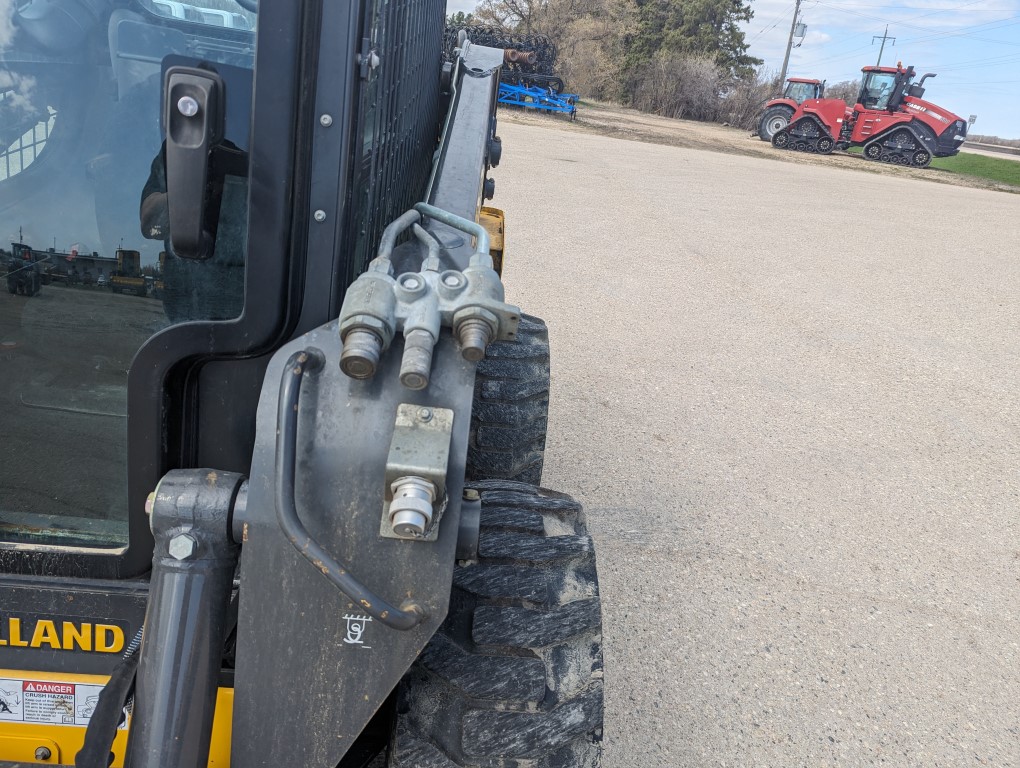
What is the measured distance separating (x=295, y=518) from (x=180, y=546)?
244 mm

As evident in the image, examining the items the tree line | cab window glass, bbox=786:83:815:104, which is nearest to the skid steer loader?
cab window glass, bbox=786:83:815:104

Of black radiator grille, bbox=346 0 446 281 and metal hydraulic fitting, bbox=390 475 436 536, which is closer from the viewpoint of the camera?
metal hydraulic fitting, bbox=390 475 436 536

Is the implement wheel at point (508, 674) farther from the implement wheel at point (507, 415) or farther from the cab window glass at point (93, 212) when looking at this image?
the implement wheel at point (507, 415)

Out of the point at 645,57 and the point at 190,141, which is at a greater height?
the point at 645,57

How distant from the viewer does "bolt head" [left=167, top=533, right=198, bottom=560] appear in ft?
4.30

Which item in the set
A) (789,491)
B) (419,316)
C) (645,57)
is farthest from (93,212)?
(645,57)

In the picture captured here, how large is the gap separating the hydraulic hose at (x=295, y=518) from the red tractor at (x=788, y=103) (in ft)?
83.4

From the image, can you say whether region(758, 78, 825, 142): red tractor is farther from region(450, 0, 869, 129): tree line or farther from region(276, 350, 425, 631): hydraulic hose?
region(276, 350, 425, 631): hydraulic hose

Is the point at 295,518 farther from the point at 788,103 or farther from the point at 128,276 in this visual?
the point at 788,103

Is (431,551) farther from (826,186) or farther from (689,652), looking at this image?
(826,186)

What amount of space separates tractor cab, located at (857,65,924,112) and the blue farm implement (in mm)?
8157

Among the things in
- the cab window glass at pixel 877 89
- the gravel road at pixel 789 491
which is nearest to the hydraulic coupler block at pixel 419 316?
the gravel road at pixel 789 491

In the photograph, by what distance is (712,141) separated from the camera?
930 inches

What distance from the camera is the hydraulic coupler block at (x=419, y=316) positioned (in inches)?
46.7
